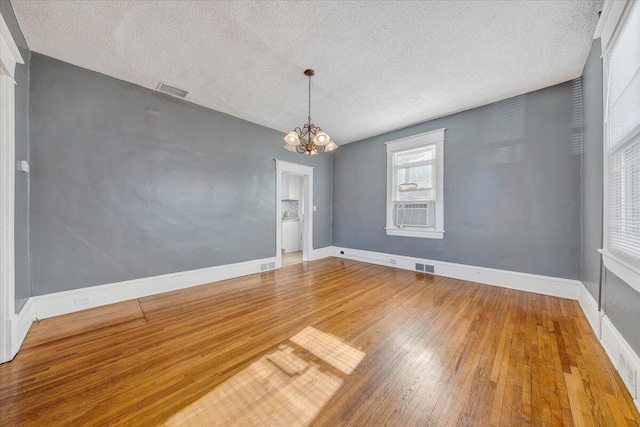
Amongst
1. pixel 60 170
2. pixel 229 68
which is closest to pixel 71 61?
pixel 60 170

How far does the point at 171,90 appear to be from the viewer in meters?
3.25

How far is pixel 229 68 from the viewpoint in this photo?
2.76 m

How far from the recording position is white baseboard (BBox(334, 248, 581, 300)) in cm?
306

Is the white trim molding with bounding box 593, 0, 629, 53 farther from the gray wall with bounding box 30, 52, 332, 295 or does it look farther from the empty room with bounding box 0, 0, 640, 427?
the gray wall with bounding box 30, 52, 332, 295

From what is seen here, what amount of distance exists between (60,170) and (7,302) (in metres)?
1.55

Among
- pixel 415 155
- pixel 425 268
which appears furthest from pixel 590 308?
pixel 415 155

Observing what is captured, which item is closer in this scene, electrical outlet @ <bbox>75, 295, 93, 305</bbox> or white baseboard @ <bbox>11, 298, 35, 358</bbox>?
white baseboard @ <bbox>11, 298, 35, 358</bbox>

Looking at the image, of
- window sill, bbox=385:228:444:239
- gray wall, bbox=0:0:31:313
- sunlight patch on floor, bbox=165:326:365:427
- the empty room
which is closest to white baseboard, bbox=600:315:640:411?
the empty room

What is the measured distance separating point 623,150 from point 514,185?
1.81 meters

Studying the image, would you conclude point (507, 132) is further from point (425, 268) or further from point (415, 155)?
point (425, 268)

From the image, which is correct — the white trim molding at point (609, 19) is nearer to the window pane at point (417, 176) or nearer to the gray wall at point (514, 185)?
Answer: the gray wall at point (514, 185)

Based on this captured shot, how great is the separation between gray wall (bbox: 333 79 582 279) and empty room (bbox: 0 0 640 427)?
1.2 inches

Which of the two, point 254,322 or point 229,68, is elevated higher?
point 229,68

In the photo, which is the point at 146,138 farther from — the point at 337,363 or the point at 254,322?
the point at 337,363
